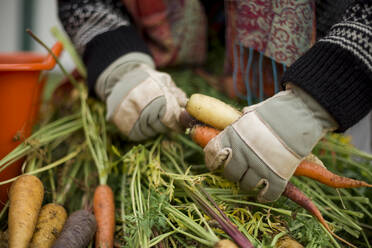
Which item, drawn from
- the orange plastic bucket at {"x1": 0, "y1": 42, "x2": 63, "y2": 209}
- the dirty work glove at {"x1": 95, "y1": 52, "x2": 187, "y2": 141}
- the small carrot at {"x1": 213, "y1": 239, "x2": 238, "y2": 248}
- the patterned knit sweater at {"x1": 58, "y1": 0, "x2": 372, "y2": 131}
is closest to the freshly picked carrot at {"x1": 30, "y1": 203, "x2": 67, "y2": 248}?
the orange plastic bucket at {"x1": 0, "y1": 42, "x2": 63, "y2": 209}

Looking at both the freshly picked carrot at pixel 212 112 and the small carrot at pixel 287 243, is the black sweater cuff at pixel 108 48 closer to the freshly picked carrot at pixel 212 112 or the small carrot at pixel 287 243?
the freshly picked carrot at pixel 212 112

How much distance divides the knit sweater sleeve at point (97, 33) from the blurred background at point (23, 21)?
2786mm

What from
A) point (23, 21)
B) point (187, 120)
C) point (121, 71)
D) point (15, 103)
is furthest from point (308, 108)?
point (23, 21)

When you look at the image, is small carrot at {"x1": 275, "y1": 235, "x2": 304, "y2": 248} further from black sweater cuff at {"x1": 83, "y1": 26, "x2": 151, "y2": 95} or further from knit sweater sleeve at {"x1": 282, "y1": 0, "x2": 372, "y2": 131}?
black sweater cuff at {"x1": 83, "y1": 26, "x2": 151, "y2": 95}

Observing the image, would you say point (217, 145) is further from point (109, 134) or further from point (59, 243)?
point (109, 134)

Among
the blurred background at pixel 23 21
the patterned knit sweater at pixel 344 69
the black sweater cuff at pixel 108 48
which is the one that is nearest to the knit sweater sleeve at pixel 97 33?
the black sweater cuff at pixel 108 48

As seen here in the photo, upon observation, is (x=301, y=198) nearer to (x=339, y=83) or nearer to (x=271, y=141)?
(x=271, y=141)

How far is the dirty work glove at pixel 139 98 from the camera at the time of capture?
0.96m

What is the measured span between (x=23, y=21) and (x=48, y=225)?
135 inches

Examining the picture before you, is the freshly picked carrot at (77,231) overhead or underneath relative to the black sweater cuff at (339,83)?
underneath

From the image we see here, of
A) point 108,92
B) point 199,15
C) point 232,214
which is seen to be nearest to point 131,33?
point 108,92

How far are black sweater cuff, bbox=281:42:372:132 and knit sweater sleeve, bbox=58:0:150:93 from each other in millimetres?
613

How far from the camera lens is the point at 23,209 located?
0.82 meters

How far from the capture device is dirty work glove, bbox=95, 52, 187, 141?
0.96 meters
